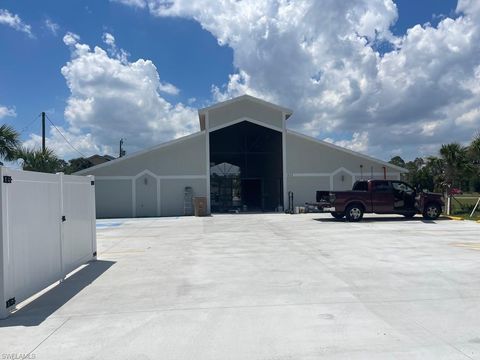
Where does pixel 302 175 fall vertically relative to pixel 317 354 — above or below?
above

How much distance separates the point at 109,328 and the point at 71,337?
0.48 metres

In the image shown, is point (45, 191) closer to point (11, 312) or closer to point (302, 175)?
point (11, 312)

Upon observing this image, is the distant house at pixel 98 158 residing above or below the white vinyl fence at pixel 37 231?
above

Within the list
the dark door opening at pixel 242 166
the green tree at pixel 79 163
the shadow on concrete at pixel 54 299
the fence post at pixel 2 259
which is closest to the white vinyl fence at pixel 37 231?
the fence post at pixel 2 259

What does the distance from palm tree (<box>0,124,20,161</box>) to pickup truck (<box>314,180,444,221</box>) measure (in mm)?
Result: 14261

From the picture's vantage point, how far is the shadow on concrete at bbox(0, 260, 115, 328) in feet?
20.1

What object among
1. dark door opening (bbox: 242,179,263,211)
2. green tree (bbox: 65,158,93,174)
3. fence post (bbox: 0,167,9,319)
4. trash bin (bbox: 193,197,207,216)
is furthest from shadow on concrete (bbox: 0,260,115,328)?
green tree (bbox: 65,158,93,174)

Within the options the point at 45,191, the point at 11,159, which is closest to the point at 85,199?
the point at 45,191

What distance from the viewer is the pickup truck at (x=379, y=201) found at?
69.5ft

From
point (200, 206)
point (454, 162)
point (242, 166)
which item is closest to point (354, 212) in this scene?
point (454, 162)

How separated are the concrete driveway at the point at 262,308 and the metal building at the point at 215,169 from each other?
676 inches

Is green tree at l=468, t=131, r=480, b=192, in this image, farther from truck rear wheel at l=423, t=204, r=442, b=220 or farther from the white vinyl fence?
the white vinyl fence

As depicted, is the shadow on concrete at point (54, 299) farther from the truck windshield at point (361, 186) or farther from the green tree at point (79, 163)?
the green tree at point (79, 163)

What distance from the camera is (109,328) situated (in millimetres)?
5637
